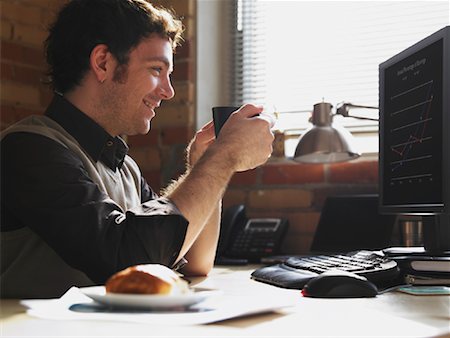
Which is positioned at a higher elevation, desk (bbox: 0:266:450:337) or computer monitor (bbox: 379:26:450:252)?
computer monitor (bbox: 379:26:450:252)

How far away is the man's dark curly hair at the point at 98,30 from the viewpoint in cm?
181

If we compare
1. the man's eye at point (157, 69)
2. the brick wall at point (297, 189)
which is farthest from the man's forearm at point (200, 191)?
the brick wall at point (297, 189)

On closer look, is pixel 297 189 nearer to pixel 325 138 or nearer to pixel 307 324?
pixel 325 138

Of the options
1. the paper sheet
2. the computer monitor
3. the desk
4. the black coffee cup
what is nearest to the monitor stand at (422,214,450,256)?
the computer monitor

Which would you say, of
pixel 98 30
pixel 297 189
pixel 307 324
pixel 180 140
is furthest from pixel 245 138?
pixel 180 140

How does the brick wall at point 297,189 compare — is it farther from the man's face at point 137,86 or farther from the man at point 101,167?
→ the man's face at point 137,86

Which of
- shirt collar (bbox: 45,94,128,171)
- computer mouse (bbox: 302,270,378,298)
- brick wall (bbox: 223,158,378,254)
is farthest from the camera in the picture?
brick wall (bbox: 223,158,378,254)

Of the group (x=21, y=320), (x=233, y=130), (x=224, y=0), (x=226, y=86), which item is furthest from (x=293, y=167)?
(x=21, y=320)

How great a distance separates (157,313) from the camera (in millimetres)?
899

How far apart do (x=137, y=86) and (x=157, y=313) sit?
102cm

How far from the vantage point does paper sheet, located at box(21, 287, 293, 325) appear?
858mm

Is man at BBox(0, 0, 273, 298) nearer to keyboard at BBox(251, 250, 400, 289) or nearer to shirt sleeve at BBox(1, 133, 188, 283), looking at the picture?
shirt sleeve at BBox(1, 133, 188, 283)

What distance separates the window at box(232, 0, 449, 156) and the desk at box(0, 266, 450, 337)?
1.41 meters

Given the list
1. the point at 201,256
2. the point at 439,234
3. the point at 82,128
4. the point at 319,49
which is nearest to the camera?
the point at 439,234
